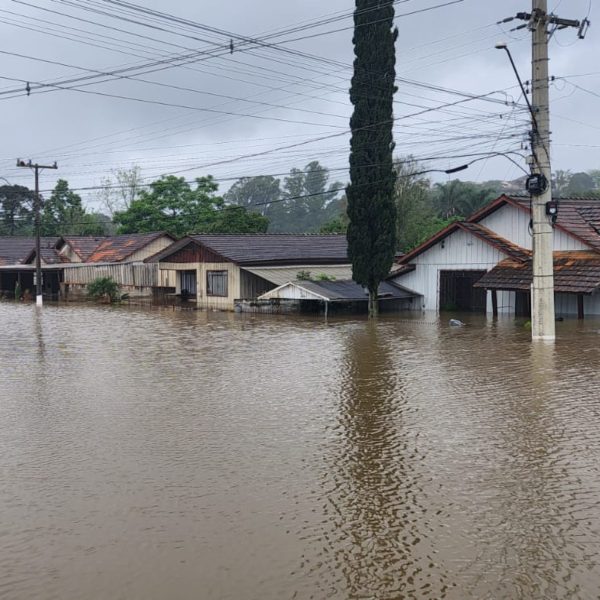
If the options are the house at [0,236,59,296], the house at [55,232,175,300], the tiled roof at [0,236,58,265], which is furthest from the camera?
the tiled roof at [0,236,58,265]

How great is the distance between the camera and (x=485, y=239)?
2970 centimetres

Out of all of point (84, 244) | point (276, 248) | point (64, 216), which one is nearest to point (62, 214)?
point (64, 216)

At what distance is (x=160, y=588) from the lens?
5676 millimetres

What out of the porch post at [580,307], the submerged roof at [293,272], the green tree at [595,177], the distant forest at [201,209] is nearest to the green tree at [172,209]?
the distant forest at [201,209]

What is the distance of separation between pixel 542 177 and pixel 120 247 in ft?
115

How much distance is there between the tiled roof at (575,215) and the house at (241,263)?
9041mm

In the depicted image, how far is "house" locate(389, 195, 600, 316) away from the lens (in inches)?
1041

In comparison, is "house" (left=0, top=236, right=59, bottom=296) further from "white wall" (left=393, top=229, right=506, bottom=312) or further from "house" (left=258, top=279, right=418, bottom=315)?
"white wall" (left=393, top=229, right=506, bottom=312)

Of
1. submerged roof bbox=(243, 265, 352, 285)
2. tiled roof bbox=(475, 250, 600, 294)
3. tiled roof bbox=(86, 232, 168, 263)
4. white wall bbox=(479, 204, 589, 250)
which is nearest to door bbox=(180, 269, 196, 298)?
submerged roof bbox=(243, 265, 352, 285)

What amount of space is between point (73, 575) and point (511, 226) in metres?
26.8

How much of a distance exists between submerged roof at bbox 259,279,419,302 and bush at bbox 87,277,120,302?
14.1 metres

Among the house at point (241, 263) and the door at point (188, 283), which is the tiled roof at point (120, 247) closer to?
the house at point (241, 263)

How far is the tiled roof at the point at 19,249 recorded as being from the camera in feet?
181

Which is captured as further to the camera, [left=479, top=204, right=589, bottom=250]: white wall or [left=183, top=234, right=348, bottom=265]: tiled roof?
[left=183, top=234, right=348, bottom=265]: tiled roof
